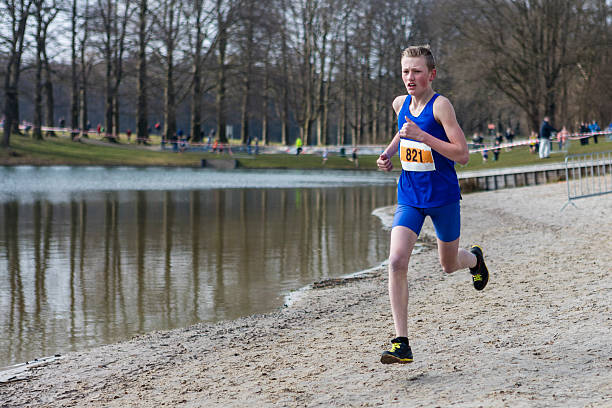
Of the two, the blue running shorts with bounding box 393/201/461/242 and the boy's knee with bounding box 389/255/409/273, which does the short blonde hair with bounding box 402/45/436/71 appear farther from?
the boy's knee with bounding box 389/255/409/273


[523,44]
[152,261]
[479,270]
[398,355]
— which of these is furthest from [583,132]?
[398,355]

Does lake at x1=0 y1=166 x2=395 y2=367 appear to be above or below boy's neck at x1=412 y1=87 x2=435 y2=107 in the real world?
below

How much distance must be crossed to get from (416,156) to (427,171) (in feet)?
0.40

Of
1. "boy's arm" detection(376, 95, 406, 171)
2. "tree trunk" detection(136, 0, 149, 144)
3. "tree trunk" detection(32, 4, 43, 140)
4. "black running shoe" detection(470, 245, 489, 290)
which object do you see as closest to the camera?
"boy's arm" detection(376, 95, 406, 171)

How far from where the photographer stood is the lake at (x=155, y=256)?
874 cm

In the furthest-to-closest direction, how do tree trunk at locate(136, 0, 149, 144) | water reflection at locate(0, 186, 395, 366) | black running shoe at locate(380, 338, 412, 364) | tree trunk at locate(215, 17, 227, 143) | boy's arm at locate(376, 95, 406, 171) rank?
1. tree trunk at locate(215, 17, 227, 143)
2. tree trunk at locate(136, 0, 149, 144)
3. water reflection at locate(0, 186, 395, 366)
4. boy's arm at locate(376, 95, 406, 171)
5. black running shoe at locate(380, 338, 412, 364)

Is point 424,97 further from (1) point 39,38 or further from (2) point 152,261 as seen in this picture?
(1) point 39,38

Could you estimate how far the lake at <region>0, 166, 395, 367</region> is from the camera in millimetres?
8742

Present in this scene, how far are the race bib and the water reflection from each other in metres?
3.83

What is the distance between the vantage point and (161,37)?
176ft

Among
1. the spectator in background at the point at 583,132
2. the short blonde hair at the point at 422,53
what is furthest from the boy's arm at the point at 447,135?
the spectator in background at the point at 583,132

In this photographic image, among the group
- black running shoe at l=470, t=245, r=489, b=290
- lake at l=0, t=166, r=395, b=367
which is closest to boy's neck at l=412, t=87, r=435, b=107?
black running shoe at l=470, t=245, r=489, b=290

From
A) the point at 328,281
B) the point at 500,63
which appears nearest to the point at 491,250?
the point at 328,281

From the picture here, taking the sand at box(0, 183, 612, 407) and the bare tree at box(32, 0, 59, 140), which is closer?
the sand at box(0, 183, 612, 407)
